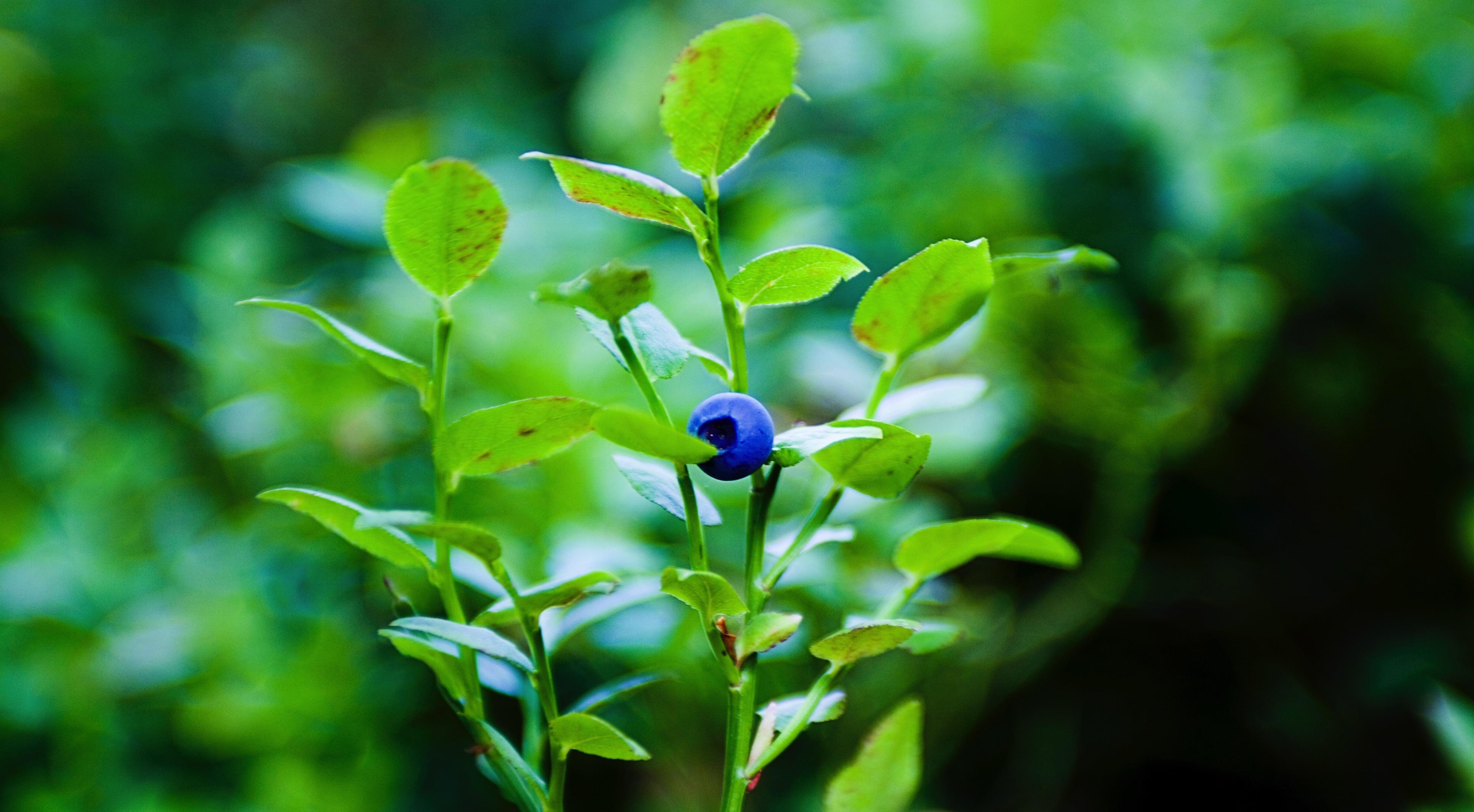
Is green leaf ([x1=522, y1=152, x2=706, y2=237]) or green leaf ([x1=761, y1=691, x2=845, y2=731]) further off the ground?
green leaf ([x1=522, y1=152, x2=706, y2=237])

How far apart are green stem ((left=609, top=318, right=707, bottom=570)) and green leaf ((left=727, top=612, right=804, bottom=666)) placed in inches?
1.0

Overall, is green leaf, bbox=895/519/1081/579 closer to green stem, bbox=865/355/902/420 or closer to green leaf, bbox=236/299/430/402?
green stem, bbox=865/355/902/420

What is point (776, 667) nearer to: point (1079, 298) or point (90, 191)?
point (1079, 298)

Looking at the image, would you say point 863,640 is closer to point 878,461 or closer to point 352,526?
point 878,461

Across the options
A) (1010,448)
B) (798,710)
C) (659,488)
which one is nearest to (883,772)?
(798,710)

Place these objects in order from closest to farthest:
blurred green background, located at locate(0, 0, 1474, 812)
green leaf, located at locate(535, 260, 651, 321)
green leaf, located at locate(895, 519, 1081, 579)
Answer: green leaf, located at locate(535, 260, 651, 321)
green leaf, located at locate(895, 519, 1081, 579)
blurred green background, located at locate(0, 0, 1474, 812)

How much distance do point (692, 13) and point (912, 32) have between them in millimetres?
572

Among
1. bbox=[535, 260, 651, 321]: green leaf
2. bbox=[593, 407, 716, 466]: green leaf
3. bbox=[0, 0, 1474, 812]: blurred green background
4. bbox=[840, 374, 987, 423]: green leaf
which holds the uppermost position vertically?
bbox=[535, 260, 651, 321]: green leaf

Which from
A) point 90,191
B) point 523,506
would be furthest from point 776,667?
point 90,191

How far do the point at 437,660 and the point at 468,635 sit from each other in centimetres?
4

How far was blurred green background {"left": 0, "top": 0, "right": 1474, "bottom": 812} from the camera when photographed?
855mm

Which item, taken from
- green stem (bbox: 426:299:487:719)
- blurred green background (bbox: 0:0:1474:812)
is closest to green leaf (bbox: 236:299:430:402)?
green stem (bbox: 426:299:487:719)

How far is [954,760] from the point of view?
0.98 m

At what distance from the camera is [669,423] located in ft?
0.93
